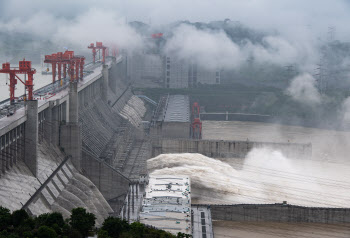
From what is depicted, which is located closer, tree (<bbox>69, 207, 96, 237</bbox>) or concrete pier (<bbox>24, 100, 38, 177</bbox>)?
tree (<bbox>69, 207, 96, 237</bbox>)

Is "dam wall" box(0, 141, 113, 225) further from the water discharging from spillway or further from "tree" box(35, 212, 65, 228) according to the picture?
"tree" box(35, 212, 65, 228)

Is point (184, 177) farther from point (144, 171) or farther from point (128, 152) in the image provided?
point (128, 152)

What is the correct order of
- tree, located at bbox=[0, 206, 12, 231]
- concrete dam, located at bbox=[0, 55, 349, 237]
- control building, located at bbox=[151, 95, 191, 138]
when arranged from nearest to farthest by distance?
tree, located at bbox=[0, 206, 12, 231] → concrete dam, located at bbox=[0, 55, 349, 237] → control building, located at bbox=[151, 95, 191, 138]

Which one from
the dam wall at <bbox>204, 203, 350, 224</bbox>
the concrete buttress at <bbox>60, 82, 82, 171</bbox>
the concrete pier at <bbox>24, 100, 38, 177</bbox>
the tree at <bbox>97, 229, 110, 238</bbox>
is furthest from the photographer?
the concrete buttress at <bbox>60, 82, 82, 171</bbox>

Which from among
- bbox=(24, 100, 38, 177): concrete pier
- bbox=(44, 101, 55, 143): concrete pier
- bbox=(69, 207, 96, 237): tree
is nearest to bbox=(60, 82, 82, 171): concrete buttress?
bbox=(44, 101, 55, 143): concrete pier

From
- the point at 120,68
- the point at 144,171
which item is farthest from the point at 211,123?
the point at 144,171

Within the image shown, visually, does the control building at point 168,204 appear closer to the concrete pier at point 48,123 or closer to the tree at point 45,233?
the concrete pier at point 48,123
